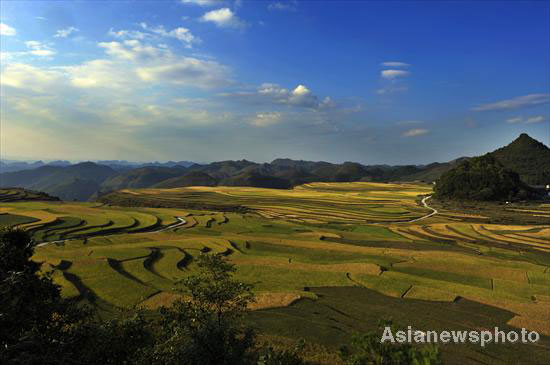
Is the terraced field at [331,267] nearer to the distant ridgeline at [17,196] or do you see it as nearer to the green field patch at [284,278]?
the green field patch at [284,278]

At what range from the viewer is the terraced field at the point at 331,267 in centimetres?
3553

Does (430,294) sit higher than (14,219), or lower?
lower

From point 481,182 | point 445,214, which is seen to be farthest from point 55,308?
point 481,182

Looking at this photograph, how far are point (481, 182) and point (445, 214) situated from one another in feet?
165

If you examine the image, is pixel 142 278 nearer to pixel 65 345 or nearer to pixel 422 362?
pixel 65 345

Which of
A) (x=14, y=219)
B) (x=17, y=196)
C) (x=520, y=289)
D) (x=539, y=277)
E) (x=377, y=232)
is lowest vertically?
(x=377, y=232)

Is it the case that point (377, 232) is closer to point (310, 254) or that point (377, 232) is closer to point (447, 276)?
point (310, 254)

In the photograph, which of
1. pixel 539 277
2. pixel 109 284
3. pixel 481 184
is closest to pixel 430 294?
pixel 539 277

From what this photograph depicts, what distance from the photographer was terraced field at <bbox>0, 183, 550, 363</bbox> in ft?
117

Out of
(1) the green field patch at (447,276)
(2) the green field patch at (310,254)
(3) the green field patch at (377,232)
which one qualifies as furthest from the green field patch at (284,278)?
(3) the green field patch at (377,232)

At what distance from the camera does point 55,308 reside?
1666 centimetres

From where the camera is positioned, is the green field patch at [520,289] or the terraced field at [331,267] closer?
the terraced field at [331,267]

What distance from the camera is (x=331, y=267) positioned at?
2172 inches

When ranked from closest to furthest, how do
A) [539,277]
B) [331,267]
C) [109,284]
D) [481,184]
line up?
[109,284]
[539,277]
[331,267]
[481,184]
